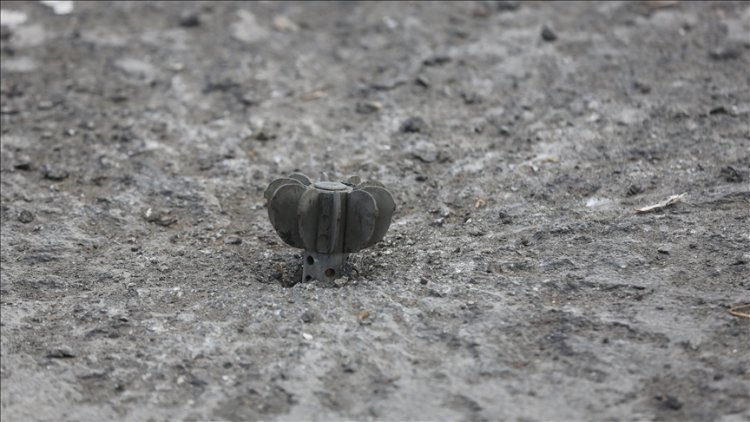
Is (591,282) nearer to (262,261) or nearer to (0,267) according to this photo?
(262,261)

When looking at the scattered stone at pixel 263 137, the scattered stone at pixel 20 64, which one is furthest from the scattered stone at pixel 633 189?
the scattered stone at pixel 20 64

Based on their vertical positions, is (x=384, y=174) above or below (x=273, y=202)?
below

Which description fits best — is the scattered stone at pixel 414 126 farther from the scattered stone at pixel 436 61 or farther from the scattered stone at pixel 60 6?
the scattered stone at pixel 60 6

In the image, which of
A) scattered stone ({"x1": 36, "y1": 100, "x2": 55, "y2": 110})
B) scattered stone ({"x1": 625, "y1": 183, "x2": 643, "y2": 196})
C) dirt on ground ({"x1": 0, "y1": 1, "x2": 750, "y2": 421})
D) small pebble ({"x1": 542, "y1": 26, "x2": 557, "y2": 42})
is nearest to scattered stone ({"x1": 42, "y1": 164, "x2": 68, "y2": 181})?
dirt on ground ({"x1": 0, "y1": 1, "x2": 750, "y2": 421})

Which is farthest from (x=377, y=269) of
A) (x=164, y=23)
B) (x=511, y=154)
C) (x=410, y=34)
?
(x=164, y=23)

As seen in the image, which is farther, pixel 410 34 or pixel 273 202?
pixel 410 34
